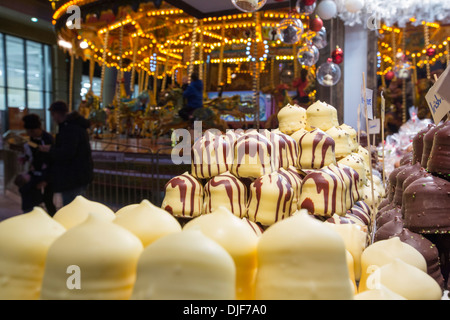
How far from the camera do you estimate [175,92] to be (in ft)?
27.6

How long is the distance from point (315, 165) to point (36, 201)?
411 centimetres

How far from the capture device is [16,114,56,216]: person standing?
16.2 feet

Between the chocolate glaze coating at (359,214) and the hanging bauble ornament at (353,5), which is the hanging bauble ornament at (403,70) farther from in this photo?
the chocolate glaze coating at (359,214)

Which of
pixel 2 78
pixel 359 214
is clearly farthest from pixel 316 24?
pixel 2 78

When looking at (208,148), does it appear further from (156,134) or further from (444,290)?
(156,134)

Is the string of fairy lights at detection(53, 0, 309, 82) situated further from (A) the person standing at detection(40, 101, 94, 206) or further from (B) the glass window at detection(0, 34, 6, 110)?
(B) the glass window at detection(0, 34, 6, 110)

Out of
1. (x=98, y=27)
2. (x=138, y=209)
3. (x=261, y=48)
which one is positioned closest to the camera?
(x=138, y=209)

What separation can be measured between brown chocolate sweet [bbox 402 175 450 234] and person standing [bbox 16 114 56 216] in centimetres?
434

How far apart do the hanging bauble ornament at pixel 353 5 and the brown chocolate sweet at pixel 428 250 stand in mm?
4186

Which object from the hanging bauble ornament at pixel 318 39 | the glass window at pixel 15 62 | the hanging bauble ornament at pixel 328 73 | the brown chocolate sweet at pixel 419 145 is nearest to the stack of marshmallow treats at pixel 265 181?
the brown chocolate sweet at pixel 419 145

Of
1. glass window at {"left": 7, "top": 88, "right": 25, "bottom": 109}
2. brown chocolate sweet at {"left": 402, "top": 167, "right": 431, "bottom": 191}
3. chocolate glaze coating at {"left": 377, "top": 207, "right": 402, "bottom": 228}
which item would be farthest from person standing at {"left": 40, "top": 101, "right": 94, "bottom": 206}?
glass window at {"left": 7, "top": 88, "right": 25, "bottom": 109}

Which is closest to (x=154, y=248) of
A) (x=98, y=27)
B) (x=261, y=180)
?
(x=261, y=180)

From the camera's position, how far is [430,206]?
1586mm

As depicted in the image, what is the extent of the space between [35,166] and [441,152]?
180 inches
